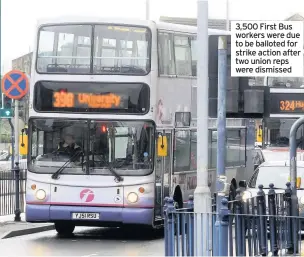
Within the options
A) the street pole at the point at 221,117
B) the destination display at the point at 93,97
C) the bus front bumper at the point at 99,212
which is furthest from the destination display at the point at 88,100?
the street pole at the point at 221,117

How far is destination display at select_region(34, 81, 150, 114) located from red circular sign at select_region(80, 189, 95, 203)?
1576 mm

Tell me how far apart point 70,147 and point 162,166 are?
1957mm

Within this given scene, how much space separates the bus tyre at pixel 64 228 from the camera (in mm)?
20688

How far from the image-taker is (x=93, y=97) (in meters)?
19.1

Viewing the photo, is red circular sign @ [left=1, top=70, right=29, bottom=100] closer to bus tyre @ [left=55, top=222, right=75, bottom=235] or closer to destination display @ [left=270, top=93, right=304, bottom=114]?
bus tyre @ [left=55, top=222, right=75, bottom=235]

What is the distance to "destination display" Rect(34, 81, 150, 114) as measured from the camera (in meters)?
19.0

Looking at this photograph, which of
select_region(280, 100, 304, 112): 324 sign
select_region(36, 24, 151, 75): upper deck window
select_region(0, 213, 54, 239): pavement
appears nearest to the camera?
select_region(280, 100, 304, 112): 324 sign

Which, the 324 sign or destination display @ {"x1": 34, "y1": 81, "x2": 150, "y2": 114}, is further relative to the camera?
destination display @ {"x1": 34, "y1": 81, "x2": 150, "y2": 114}

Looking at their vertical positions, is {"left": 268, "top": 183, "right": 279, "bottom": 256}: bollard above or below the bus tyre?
above

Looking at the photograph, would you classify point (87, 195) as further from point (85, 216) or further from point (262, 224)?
point (262, 224)

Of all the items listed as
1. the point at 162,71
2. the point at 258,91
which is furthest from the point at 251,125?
the point at 258,91

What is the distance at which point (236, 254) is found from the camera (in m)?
13.3

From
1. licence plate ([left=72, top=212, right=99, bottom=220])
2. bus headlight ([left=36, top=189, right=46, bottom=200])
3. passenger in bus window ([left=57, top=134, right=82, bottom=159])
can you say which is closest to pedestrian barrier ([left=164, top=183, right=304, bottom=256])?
licence plate ([left=72, top=212, right=99, bottom=220])

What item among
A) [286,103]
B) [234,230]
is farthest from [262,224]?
[286,103]
